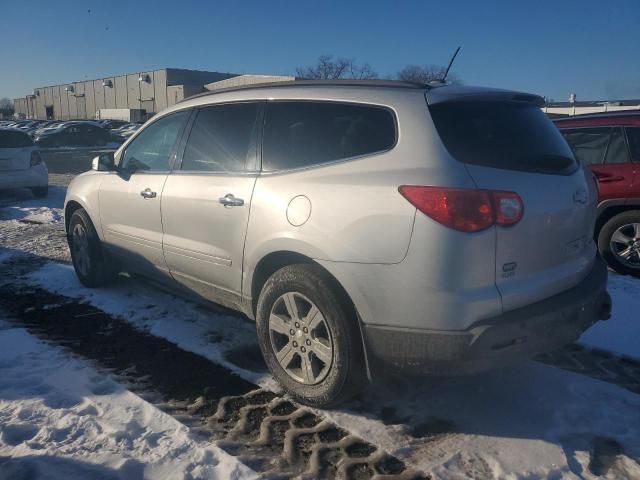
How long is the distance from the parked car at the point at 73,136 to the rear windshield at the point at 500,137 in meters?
33.4

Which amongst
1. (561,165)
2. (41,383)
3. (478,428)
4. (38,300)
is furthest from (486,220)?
(38,300)

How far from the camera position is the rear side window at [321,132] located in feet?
9.93

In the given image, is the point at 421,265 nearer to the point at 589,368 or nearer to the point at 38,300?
the point at 589,368

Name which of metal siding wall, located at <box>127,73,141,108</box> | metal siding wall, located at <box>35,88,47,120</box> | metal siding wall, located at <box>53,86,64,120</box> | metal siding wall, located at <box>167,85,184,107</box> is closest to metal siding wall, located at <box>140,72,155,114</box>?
metal siding wall, located at <box>127,73,141,108</box>

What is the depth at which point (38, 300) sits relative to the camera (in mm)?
5184

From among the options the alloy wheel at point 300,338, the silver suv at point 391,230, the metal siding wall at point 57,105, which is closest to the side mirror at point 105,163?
the silver suv at point 391,230

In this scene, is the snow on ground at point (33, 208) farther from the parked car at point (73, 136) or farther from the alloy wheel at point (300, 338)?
the parked car at point (73, 136)

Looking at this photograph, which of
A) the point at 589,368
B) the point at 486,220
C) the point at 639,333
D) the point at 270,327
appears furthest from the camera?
the point at 639,333

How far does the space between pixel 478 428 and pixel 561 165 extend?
1.53 meters

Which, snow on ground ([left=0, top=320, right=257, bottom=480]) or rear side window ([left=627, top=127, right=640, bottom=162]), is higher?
rear side window ([left=627, top=127, right=640, bottom=162])

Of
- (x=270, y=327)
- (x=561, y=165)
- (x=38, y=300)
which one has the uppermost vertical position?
(x=561, y=165)

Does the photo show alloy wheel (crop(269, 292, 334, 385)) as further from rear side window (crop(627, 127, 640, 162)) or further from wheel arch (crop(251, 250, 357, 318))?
rear side window (crop(627, 127, 640, 162))

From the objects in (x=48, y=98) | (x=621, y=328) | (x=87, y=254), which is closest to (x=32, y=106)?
(x=48, y=98)

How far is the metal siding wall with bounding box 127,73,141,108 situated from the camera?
7138 cm
